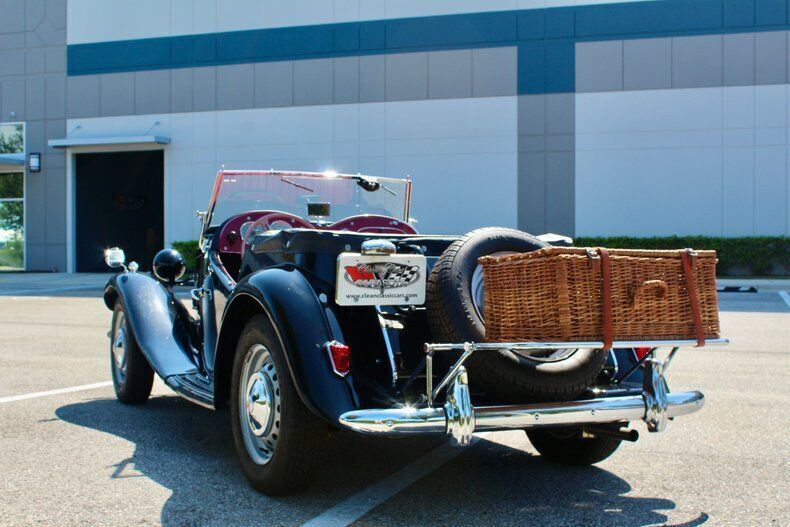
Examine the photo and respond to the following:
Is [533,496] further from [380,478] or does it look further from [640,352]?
[640,352]

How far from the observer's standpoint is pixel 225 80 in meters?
24.3

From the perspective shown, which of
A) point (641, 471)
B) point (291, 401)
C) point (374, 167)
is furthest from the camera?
point (374, 167)

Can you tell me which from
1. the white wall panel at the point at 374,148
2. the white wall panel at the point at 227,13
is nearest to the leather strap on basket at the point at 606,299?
the white wall panel at the point at 374,148

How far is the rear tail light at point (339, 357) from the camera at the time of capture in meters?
3.26

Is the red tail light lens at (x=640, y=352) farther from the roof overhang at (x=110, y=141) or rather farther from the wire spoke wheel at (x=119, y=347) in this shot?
the roof overhang at (x=110, y=141)

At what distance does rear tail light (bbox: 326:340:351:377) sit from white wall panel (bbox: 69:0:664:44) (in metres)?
20.6

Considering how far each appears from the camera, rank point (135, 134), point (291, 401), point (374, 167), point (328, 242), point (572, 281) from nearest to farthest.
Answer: point (572, 281) → point (291, 401) → point (328, 242) → point (374, 167) → point (135, 134)

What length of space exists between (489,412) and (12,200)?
2706 cm

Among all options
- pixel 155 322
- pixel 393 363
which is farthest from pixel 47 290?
pixel 393 363

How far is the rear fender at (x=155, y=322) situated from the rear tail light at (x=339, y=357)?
189cm

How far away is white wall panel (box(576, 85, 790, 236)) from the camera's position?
20953mm

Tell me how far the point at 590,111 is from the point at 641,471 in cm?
1879

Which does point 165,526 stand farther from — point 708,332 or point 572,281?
point 708,332

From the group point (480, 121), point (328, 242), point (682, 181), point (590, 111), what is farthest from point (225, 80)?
point (328, 242)
